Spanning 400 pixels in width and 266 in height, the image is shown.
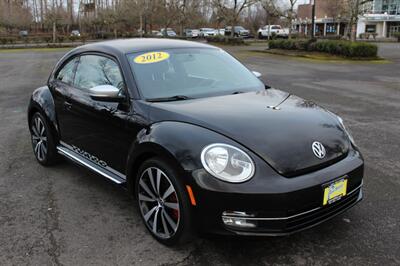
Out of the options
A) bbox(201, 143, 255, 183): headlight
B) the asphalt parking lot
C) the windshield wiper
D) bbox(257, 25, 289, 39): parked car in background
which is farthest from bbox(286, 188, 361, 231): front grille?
bbox(257, 25, 289, 39): parked car in background

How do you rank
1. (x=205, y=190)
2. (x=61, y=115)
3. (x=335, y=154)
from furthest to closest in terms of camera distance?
1. (x=61, y=115)
2. (x=335, y=154)
3. (x=205, y=190)

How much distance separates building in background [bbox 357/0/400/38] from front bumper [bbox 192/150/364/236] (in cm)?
7117

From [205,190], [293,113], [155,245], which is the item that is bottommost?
[155,245]

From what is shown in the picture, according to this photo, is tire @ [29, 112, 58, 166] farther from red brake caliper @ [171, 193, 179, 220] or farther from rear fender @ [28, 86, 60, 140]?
red brake caliper @ [171, 193, 179, 220]

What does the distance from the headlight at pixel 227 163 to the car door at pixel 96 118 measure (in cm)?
99

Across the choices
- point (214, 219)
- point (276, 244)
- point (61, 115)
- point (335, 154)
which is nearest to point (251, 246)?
point (276, 244)

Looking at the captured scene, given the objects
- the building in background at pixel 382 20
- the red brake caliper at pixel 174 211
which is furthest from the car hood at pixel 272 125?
the building in background at pixel 382 20

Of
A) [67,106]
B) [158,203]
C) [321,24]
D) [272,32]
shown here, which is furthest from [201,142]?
[321,24]

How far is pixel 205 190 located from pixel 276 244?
871mm

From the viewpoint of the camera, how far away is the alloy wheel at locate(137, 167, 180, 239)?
3209mm

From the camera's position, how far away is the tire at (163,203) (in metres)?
3.08

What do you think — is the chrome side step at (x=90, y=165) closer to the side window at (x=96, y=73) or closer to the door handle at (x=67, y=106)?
the door handle at (x=67, y=106)

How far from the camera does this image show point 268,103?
3.78 meters

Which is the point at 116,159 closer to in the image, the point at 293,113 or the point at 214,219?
the point at 214,219
